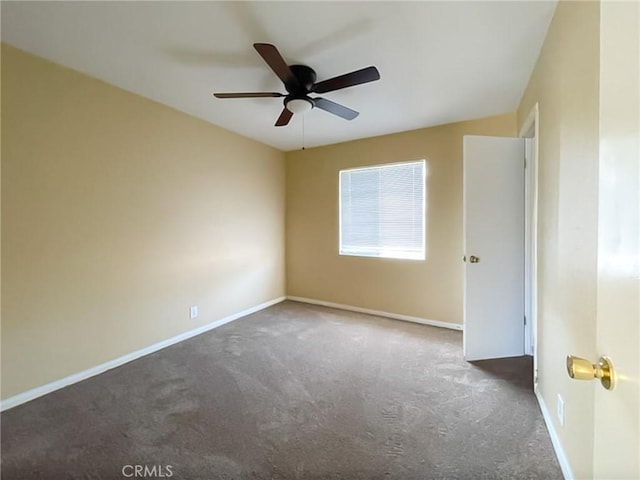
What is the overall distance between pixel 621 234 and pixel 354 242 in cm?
381

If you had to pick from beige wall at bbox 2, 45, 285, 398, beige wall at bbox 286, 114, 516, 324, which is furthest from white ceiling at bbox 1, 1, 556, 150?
beige wall at bbox 286, 114, 516, 324

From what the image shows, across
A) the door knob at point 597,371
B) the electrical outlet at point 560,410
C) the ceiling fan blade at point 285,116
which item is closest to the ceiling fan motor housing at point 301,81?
the ceiling fan blade at point 285,116

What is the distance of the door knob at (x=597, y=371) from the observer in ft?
1.99

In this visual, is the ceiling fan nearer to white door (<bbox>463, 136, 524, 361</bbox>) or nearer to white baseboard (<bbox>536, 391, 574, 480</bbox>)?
white door (<bbox>463, 136, 524, 361</bbox>)

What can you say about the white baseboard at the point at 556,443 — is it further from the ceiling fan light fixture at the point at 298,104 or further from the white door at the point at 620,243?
the ceiling fan light fixture at the point at 298,104

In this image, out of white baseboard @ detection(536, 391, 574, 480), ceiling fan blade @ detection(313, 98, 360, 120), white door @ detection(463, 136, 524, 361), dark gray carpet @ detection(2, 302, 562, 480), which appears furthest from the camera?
white door @ detection(463, 136, 524, 361)

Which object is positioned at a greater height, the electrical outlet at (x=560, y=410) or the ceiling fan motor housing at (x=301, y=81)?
the ceiling fan motor housing at (x=301, y=81)

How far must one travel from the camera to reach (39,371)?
88.2 inches

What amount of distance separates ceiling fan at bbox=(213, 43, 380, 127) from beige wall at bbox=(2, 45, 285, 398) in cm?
113

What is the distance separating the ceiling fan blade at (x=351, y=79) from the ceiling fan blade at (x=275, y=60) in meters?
0.21

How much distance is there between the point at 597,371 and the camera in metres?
0.63

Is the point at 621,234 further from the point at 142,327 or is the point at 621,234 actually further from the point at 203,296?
the point at 203,296

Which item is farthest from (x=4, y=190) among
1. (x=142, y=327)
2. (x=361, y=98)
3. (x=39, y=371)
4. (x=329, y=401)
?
(x=361, y=98)

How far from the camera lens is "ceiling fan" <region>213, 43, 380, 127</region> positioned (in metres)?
1.92
